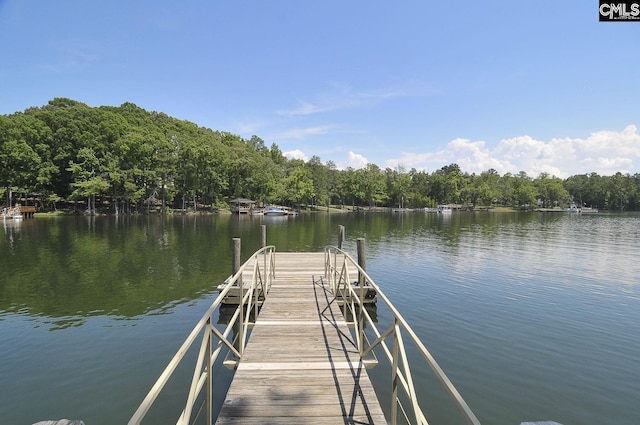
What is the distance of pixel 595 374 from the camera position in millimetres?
8094

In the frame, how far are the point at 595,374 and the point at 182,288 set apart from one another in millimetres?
14816

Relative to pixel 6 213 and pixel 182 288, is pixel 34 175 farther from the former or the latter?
pixel 182 288

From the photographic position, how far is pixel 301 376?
5246 millimetres

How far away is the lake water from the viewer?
274 inches

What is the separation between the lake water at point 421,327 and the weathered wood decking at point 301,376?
81.2 inches

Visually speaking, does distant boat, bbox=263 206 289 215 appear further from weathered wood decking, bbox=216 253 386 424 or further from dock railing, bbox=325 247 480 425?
weathered wood decking, bbox=216 253 386 424

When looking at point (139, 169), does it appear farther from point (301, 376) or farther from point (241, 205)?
point (301, 376)

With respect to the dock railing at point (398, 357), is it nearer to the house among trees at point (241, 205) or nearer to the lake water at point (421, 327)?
the lake water at point (421, 327)

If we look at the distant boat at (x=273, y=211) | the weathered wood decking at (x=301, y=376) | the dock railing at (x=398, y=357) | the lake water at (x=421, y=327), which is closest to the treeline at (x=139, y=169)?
the distant boat at (x=273, y=211)

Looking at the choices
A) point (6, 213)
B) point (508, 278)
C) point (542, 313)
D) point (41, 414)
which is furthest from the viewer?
point (6, 213)

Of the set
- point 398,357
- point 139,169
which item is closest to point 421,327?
point 398,357

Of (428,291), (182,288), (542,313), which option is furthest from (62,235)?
(542,313)

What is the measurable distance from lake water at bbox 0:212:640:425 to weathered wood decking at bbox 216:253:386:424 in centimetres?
206

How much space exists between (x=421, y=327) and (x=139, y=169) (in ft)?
212
